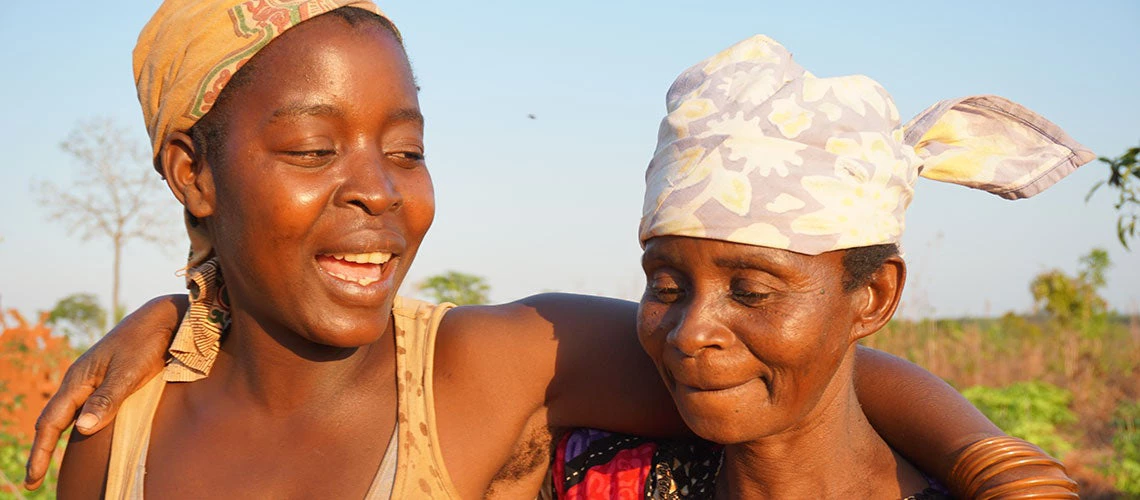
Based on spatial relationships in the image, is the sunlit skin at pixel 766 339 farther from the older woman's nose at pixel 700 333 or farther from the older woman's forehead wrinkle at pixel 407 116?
the older woman's forehead wrinkle at pixel 407 116

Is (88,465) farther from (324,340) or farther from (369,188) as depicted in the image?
(369,188)

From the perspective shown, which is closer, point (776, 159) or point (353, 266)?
point (776, 159)

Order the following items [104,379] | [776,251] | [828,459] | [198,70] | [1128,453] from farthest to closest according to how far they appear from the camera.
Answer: [1128,453], [104,379], [198,70], [828,459], [776,251]

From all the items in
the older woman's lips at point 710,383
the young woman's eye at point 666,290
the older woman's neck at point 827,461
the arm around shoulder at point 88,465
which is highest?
the young woman's eye at point 666,290

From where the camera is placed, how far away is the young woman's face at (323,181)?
206cm

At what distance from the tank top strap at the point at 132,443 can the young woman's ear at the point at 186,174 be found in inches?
19.1

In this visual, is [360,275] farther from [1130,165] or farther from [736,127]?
[1130,165]

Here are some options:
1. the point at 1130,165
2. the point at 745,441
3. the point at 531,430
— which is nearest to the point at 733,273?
the point at 745,441

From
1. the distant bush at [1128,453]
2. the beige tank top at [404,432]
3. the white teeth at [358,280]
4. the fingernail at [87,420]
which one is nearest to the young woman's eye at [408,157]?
the white teeth at [358,280]

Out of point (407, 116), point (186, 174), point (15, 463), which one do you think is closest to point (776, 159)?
point (407, 116)

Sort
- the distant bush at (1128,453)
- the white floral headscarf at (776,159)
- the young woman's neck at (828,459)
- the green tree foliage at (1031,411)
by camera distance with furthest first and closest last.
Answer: the green tree foliage at (1031,411) < the distant bush at (1128,453) < the young woman's neck at (828,459) < the white floral headscarf at (776,159)

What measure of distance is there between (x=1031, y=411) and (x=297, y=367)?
816 cm

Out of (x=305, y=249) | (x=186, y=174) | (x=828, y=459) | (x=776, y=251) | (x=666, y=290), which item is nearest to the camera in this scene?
(x=776, y=251)

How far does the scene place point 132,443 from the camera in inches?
91.4
